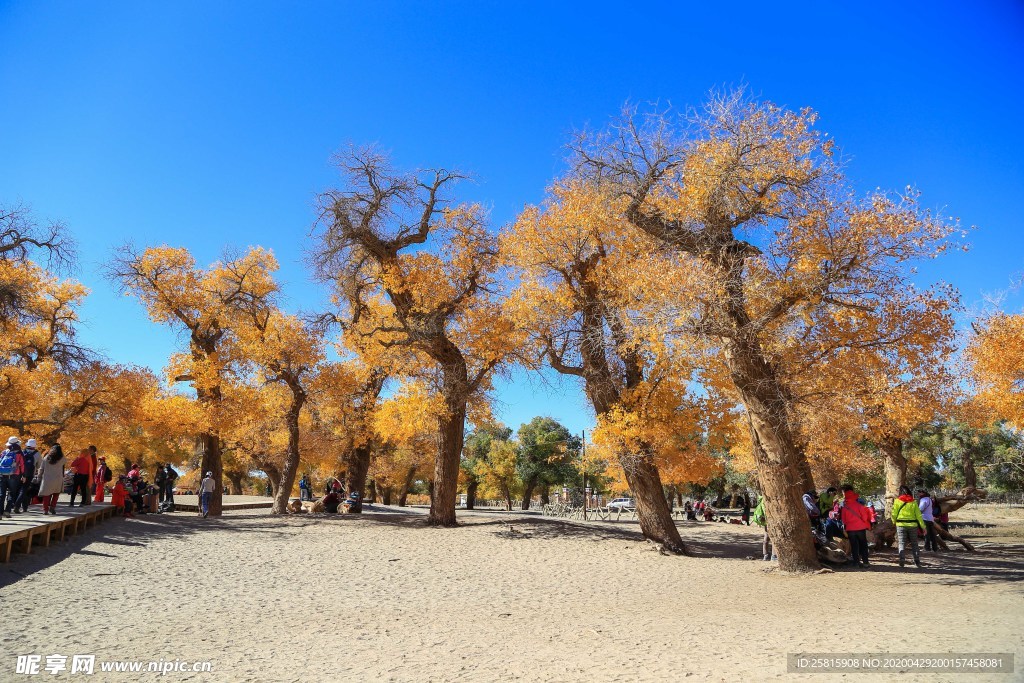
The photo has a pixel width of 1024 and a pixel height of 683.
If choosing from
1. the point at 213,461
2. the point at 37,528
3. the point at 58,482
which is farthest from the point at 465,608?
the point at 213,461

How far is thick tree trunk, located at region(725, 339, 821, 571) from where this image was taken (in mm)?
11414

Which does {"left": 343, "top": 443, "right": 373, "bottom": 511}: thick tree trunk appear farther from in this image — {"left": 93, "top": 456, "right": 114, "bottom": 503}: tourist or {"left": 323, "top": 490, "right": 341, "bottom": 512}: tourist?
{"left": 93, "top": 456, "right": 114, "bottom": 503}: tourist

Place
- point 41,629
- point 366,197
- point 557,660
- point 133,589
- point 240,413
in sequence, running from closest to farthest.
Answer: point 557,660 < point 41,629 < point 133,589 < point 366,197 < point 240,413

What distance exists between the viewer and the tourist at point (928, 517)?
15.1m

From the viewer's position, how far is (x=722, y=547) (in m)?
17.5

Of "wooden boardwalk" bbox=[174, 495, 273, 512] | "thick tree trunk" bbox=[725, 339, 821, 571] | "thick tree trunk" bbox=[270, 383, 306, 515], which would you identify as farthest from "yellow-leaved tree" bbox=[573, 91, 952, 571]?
"wooden boardwalk" bbox=[174, 495, 273, 512]

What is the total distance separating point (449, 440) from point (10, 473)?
10.2m

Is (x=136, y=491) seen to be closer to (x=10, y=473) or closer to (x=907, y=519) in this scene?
(x=10, y=473)

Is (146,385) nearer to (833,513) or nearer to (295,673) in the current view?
(295,673)

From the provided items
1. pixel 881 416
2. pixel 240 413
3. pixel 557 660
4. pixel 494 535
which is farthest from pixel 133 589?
pixel 881 416

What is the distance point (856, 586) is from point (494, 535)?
903 centimetres

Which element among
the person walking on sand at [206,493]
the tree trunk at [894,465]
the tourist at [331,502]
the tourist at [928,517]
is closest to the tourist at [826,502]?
the tourist at [928,517]

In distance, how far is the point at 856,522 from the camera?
12.2m

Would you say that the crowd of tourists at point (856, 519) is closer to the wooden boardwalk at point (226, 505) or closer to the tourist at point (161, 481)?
the tourist at point (161, 481)
